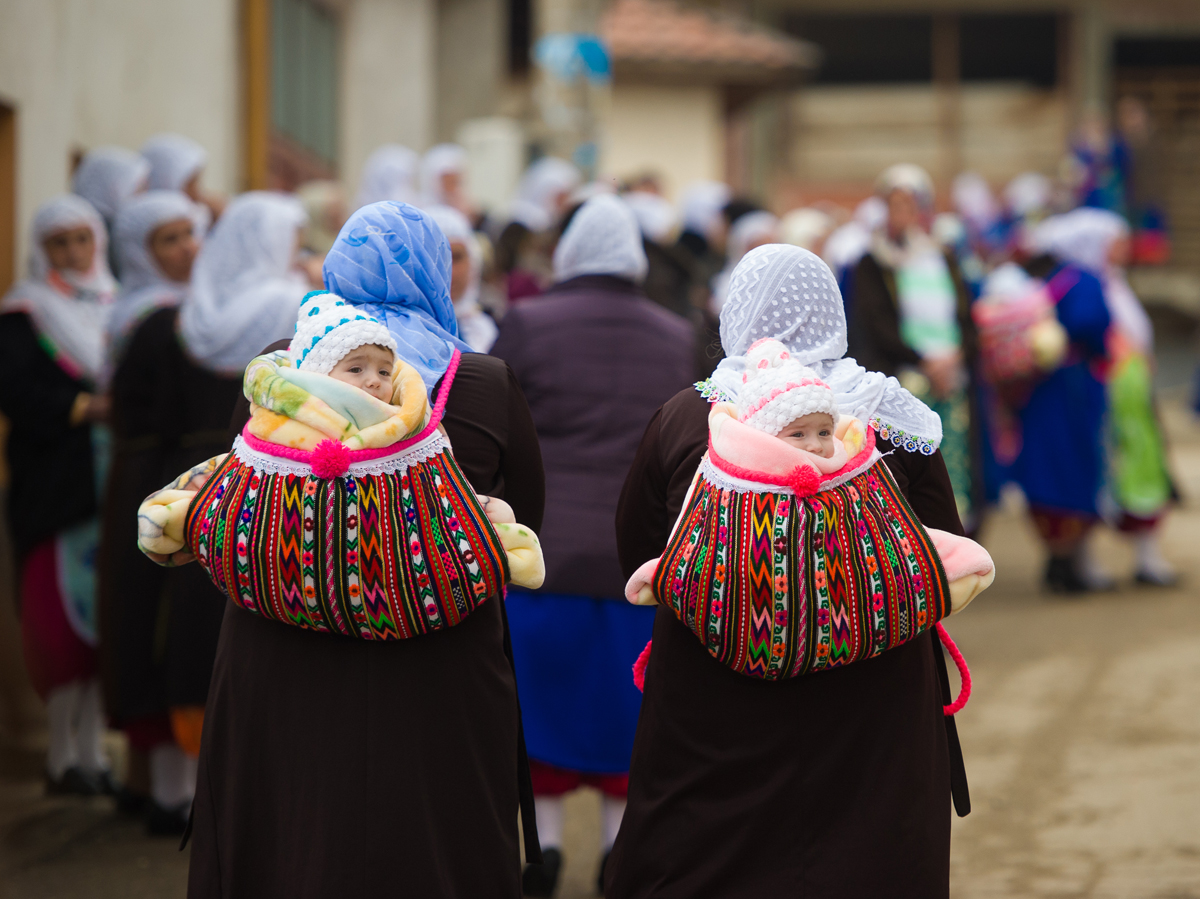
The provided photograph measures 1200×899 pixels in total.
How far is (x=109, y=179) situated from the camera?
655 cm

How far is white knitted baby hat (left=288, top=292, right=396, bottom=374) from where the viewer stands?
9.14ft

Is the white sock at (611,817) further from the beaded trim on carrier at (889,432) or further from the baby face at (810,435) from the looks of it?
the baby face at (810,435)

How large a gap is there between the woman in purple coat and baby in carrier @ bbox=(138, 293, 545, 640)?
1503mm

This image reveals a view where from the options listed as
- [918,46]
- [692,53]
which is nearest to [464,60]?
[692,53]

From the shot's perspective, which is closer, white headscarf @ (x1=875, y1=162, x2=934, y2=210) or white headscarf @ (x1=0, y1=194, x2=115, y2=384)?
white headscarf @ (x1=0, y1=194, x2=115, y2=384)

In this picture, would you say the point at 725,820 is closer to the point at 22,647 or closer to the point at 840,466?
the point at 840,466

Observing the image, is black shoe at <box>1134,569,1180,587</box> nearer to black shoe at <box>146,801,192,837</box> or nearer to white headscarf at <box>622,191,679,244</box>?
white headscarf at <box>622,191,679,244</box>

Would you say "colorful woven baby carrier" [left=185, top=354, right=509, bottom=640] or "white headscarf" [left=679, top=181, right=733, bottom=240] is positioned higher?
"white headscarf" [left=679, top=181, right=733, bottom=240]

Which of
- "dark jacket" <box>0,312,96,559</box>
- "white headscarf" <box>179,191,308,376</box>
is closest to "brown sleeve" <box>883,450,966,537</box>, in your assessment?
"white headscarf" <box>179,191,308,376</box>

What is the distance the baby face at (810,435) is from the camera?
9.11ft

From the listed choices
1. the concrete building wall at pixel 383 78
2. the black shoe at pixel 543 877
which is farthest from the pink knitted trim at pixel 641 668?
the concrete building wall at pixel 383 78

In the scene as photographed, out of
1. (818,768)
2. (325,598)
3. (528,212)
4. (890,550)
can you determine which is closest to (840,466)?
(890,550)

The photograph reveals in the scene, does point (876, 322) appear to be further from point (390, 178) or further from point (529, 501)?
point (529, 501)

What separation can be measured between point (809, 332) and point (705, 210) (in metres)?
8.69
